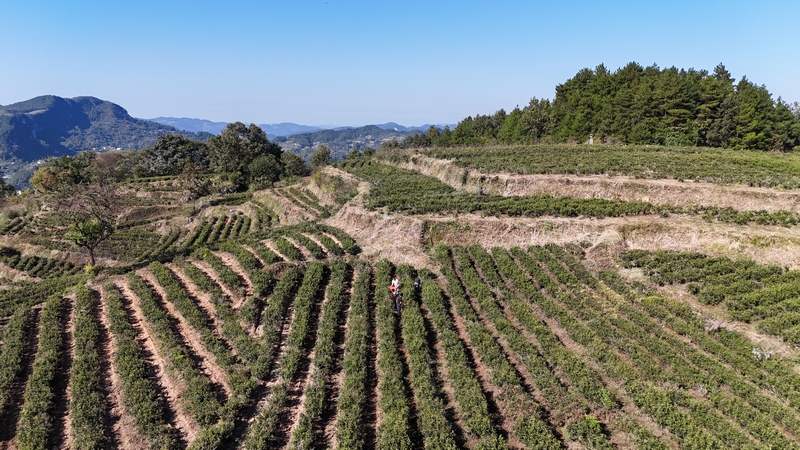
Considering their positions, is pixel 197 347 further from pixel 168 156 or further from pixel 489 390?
pixel 168 156

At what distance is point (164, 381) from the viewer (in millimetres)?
15125

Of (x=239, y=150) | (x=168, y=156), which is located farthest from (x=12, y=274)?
(x=168, y=156)

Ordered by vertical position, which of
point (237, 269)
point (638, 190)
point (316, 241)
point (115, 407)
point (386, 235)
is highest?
point (638, 190)

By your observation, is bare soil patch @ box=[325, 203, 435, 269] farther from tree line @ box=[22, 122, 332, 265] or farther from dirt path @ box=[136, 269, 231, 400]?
tree line @ box=[22, 122, 332, 265]

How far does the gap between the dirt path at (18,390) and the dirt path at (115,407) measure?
8.18ft

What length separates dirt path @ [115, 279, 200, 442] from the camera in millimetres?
12924

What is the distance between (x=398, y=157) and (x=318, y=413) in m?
45.6

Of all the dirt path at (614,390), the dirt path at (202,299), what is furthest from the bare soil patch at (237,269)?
the dirt path at (614,390)

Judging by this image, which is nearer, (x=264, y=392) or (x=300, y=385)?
(x=264, y=392)

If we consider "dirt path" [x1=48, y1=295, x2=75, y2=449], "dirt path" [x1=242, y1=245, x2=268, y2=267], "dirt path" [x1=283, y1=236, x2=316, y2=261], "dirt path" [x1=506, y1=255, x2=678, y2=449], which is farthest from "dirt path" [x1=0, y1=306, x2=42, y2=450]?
"dirt path" [x1=506, y1=255, x2=678, y2=449]

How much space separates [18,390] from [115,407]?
460 centimetres

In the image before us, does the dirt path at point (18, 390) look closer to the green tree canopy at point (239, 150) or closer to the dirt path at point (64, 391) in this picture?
the dirt path at point (64, 391)

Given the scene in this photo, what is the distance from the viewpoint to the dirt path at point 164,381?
12924 mm

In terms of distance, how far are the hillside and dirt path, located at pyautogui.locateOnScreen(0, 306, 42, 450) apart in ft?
0.23
